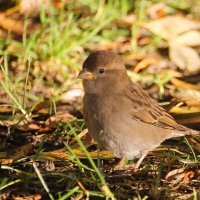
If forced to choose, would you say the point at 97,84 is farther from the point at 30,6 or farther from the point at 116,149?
the point at 30,6

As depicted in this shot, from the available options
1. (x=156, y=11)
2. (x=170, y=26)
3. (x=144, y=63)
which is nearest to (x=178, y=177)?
(x=144, y=63)

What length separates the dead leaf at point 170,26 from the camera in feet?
27.1

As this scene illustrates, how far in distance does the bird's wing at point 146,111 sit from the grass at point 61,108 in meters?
0.23

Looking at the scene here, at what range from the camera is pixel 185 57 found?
7926 millimetres

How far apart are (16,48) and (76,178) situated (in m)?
2.98

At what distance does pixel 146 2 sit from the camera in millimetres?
8797

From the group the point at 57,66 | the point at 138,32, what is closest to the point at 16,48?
the point at 57,66

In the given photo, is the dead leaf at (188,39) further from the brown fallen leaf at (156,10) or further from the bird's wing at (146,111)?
the bird's wing at (146,111)

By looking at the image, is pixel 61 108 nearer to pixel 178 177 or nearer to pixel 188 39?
pixel 178 177

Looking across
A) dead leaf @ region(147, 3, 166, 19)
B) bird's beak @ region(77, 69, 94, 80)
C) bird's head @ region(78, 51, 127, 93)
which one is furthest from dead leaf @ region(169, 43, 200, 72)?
bird's beak @ region(77, 69, 94, 80)

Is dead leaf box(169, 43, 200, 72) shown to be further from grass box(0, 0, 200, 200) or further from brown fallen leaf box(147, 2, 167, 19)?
brown fallen leaf box(147, 2, 167, 19)

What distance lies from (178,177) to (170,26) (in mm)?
3423

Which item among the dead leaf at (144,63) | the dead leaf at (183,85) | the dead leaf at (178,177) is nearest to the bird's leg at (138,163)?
the dead leaf at (178,177)

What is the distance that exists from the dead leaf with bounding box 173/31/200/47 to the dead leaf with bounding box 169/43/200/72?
0.11 m
